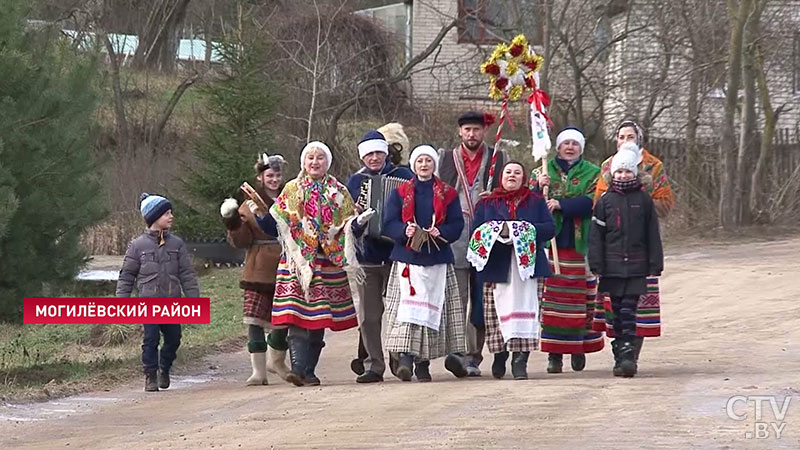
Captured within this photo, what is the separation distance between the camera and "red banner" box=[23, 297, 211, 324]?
455 inches

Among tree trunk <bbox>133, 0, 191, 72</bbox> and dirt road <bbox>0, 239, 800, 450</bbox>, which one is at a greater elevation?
tree trunk <bbox>133, 0, 191, 72</bbox>

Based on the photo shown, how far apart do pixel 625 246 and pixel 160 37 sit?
33538 millimetres

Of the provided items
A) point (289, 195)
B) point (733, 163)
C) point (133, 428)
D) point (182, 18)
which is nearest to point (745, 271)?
point (733, 163)

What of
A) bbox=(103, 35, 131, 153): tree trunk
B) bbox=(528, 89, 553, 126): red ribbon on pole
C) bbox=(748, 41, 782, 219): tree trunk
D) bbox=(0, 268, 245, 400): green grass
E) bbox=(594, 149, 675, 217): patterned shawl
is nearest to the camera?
bbox=(594, 149, 675, 217): patterned shawl

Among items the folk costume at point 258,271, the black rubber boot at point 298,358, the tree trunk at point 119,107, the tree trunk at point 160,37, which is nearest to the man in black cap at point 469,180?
the black rubber boot at point 298,358

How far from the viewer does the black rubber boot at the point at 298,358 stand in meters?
11.4

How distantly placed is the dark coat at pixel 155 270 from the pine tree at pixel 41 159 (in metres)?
4.96

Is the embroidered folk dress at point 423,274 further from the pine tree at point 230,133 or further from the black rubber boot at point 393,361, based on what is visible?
the pine tree at point 230,133

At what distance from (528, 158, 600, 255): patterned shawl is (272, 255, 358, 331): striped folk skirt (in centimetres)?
175

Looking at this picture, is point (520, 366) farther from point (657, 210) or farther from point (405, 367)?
point (657, 210)

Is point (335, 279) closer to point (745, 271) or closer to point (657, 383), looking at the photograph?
point (657, 383)

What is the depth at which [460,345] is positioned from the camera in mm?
11570

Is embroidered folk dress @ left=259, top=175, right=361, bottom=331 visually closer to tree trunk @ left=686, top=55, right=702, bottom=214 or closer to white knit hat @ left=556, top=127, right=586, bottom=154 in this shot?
white knit hat @ left=556, top=127, right=586, bottom=154

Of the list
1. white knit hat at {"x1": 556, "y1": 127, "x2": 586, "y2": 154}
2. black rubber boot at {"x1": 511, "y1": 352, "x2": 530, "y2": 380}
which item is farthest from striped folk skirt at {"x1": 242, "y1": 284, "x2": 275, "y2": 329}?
white knit hat at {"x1": 556, "y1": 127, "x2": 586, "y2": 154}
